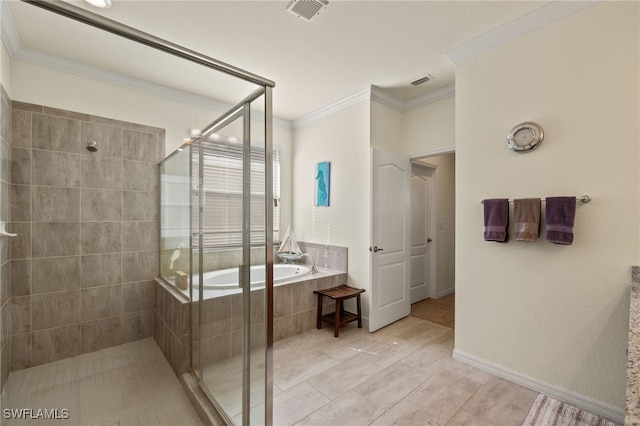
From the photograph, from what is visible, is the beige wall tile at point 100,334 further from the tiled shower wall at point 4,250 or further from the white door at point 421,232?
the white door at point 421,232

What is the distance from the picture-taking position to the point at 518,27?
7.19 ft

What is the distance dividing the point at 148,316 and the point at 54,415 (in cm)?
113

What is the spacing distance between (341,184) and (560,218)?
223 centimetres

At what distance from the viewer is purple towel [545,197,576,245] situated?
193cm

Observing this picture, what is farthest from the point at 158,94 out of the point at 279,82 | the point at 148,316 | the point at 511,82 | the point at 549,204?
the point at 549,204

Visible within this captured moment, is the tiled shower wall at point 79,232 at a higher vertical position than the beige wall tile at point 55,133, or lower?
lower

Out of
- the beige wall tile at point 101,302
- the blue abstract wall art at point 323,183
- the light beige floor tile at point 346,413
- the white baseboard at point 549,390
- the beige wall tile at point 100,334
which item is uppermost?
the blue abstract wall art at point 323,183

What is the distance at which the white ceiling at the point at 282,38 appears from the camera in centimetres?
206

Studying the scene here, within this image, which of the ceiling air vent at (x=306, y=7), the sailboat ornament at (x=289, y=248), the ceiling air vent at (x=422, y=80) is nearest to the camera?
the ceiling air vent at (x=306, y=7)

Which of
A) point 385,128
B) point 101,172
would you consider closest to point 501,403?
point 385,128

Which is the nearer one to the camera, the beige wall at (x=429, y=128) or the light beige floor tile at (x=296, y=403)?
the light beige floor tile at (x=296, y=403)

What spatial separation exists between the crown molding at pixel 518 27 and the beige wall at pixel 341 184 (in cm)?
112

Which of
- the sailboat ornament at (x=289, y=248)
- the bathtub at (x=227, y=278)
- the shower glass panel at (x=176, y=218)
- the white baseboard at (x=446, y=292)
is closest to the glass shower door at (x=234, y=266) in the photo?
the bathtub at (x=227, y=278)

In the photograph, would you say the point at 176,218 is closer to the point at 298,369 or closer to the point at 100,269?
the point at 100,269
